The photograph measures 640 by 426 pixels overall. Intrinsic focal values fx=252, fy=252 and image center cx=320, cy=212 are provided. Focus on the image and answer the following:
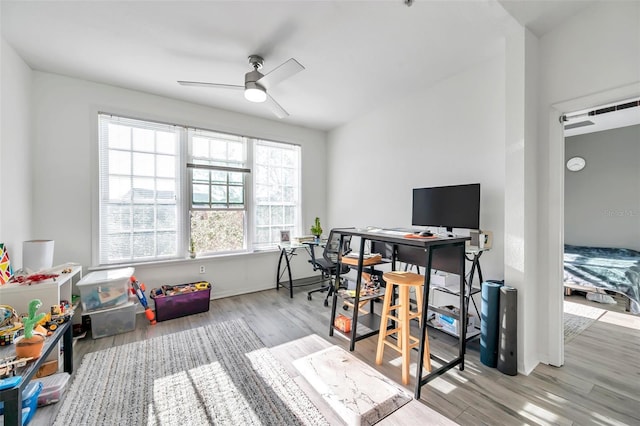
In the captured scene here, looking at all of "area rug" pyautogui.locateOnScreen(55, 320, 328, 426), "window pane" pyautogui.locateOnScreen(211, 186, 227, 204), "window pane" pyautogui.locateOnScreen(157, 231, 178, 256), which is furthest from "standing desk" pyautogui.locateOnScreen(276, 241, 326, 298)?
"area rug" pyautogui.locateOnScreen(55, 320, 328, 426)

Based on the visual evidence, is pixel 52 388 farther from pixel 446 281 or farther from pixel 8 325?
pixel 446 281

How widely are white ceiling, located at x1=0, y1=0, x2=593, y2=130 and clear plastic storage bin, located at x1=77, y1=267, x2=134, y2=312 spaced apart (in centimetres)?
220

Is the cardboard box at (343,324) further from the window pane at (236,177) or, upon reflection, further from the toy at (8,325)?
the window pane at (236,177)

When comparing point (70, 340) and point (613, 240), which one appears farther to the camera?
point (613, 240)

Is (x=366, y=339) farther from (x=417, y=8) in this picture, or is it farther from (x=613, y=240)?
(x=613, y=240)

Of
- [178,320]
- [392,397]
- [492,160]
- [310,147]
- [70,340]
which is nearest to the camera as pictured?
[392,397]

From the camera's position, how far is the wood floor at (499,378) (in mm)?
1575

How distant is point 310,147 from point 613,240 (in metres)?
5.52

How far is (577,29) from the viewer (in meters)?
1.95

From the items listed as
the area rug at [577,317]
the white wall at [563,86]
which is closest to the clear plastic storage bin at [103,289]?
the white wall at [563,86]

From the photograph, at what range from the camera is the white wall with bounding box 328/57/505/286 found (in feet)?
8.26

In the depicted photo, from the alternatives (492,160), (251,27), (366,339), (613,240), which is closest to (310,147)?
(251,27)

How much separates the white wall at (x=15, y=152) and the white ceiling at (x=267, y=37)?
0.70 feet

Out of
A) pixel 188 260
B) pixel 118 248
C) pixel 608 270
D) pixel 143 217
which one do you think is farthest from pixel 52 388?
pixel 608 270
